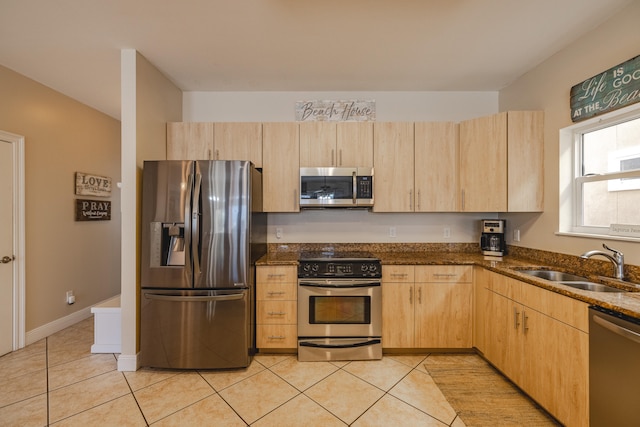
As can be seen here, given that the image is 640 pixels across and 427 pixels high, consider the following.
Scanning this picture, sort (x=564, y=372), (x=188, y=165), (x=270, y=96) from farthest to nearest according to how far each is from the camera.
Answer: (x=270, y=96) → (x=188, y=165) → (x=564, y=372)

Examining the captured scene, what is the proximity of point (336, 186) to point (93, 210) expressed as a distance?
10.5ft

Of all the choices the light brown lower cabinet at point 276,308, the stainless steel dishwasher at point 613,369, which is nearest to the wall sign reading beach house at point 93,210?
the light brown lower cabinet at point 276,308

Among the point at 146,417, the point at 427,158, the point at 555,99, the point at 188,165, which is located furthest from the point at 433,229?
the point at 146,417

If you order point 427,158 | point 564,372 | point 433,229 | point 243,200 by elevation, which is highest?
point 427,158

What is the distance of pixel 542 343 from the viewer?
1.78m

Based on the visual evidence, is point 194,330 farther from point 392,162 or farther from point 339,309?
point 392,162

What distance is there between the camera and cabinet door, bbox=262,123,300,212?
9.24 feet

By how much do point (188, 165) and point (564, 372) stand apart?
116 inches

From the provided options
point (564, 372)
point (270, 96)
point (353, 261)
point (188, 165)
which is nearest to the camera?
point (564, 372)

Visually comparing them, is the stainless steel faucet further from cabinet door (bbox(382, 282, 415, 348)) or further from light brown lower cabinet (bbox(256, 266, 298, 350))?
light brown lower cabinet (bbox(256, 266, 298, 350))

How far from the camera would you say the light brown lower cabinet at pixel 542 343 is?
1.54 m

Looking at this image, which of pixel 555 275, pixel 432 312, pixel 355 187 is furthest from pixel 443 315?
pixel 355 187

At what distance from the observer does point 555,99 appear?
2.38 meters

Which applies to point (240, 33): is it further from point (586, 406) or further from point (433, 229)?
point (586, 406)
